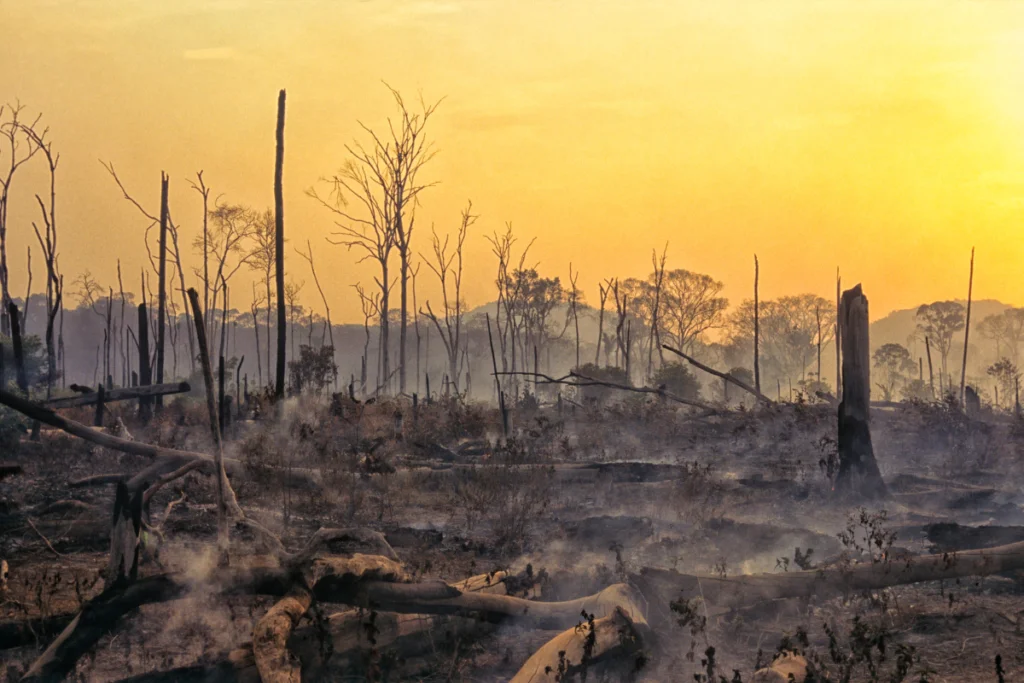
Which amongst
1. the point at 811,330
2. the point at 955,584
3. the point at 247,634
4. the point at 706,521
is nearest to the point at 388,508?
the point at 706,521

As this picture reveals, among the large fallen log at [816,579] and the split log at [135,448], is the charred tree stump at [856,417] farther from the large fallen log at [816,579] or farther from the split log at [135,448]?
the split log at [135,448]

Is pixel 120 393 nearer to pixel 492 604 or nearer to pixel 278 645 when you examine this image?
pixel 492 604

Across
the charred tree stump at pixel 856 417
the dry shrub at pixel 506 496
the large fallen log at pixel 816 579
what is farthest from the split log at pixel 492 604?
the charred tree stump at pixel 856 417

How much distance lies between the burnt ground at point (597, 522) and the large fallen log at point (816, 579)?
135mm

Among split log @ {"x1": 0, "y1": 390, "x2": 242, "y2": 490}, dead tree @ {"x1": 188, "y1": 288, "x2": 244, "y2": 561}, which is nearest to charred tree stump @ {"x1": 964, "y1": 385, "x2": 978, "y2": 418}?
split log @ {"x1": 0, "y1": 390, "x2": 242, "y2": 490}

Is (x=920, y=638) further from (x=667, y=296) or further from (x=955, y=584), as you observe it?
(x=667, y=296)

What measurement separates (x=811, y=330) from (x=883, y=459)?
74510mm

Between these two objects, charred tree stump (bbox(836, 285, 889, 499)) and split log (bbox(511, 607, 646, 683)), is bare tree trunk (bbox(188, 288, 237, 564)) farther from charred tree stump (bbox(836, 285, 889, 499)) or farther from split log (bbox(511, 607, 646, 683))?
charred tree stump (bbox(836, 285, 889, 499))

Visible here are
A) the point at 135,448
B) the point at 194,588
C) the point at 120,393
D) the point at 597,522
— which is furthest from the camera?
the point at 120,393

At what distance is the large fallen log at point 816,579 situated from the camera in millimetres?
6562

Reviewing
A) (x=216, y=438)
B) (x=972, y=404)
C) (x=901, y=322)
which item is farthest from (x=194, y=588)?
(x=901, y=322)

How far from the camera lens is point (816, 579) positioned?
6.75m

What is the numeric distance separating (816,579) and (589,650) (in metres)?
2.23

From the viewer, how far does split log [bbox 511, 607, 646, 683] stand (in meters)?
5.32
